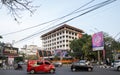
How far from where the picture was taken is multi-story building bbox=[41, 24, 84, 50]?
496 feet

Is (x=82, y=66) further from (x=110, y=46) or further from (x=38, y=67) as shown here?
(x=110, y=46)

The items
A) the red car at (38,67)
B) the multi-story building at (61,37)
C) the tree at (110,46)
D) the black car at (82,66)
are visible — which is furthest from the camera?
the multi-story building at (61,37)

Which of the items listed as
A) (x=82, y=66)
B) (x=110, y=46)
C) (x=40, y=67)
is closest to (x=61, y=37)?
(x=110, y=46)

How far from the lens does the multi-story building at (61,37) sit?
496 ft

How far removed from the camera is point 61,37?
15350cm

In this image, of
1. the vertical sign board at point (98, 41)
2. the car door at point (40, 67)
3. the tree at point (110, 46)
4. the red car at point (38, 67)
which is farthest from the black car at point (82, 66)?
the tree at point (110, 46)

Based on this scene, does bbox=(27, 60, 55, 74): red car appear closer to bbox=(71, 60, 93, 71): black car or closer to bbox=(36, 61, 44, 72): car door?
bbox=(36, 61, 44, 72): car door

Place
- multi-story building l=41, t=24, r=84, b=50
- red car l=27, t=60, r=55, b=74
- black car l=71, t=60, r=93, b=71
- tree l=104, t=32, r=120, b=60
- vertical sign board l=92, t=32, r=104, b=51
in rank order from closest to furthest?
red car l=27, t=60, r=55, b=74 → black car l=71, t=60, r=93, b=71 → vertical sign board l=92, t=32, r=104, b=51 → tree l=104, t=32, r=120, b=60 → multi-story building l=41, t=24, r=84, b=50

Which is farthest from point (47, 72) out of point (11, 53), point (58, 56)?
point (58, 56)

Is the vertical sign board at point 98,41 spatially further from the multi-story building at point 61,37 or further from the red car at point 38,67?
the multi-story building at point 61,37

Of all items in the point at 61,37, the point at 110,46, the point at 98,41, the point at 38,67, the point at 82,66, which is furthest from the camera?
the point at 61,37

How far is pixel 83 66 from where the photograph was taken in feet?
128

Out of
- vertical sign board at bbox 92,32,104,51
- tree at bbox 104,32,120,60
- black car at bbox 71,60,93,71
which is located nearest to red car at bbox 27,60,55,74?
black car at bbox 71,60,93,71

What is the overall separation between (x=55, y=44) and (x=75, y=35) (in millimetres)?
13370
